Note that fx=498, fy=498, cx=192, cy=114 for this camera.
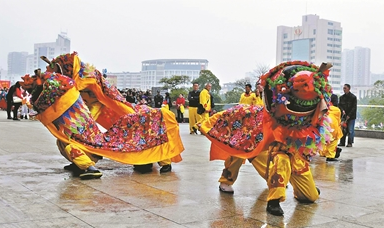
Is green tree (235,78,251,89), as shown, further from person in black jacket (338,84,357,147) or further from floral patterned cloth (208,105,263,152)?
floral patterned cloth (208,105,263,152)

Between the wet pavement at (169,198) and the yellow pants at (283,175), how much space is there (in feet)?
0.48

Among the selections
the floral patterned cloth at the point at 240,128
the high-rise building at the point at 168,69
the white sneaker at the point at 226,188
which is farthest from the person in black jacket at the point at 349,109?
the high-rise building at the point at 168,69

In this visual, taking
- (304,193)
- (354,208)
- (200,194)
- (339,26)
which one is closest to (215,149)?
(200,194)

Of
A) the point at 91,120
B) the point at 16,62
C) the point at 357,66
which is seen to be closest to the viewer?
the point at 91,120

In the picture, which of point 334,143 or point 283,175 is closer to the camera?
point 283,175

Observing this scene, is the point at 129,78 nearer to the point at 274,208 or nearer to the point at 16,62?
the point at 16,62

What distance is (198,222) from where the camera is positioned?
4.31 meters

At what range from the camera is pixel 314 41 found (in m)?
31.2

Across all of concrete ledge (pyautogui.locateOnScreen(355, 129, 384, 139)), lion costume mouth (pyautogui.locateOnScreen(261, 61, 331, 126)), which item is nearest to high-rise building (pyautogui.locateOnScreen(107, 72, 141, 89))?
concrete ledge (pyautogui.locateOnScreen(355, 129, 384, 139))

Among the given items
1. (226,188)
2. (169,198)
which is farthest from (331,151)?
(169,198)

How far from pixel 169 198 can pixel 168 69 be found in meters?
66.1

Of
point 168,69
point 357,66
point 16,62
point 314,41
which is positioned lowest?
point 357,66

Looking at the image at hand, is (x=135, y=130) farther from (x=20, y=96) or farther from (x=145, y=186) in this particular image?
(x=20, y=96)

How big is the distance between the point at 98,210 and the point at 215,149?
1818mm
